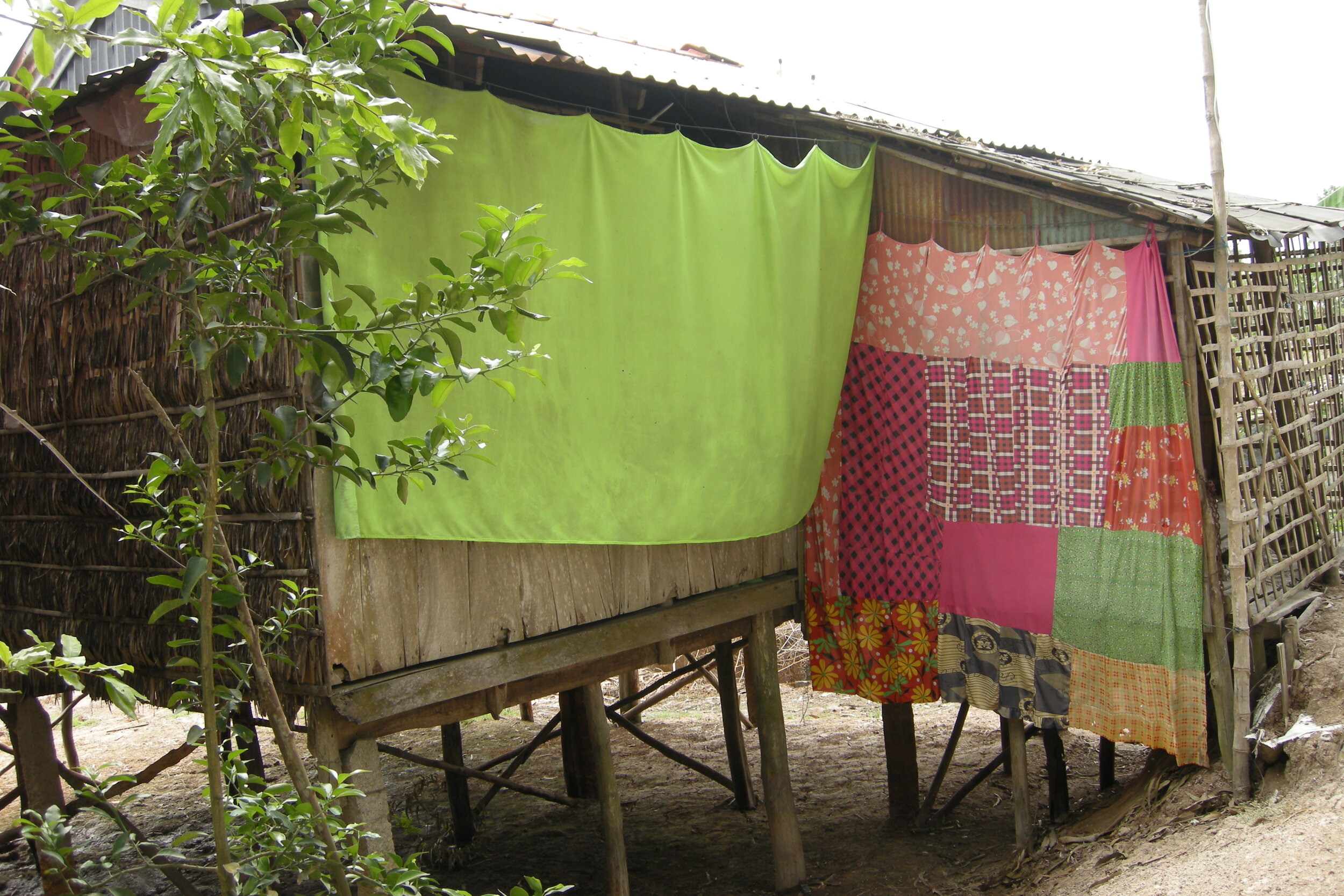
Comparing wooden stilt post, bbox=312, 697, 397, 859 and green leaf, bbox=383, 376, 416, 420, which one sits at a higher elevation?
green leaf, bbox=383, 376, 416, 420

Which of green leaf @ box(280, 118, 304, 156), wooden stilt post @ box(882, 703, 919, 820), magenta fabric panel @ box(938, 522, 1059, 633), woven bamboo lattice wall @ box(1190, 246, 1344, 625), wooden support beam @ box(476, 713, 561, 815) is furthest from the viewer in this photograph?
wooden support beam @ box(476, 713, 561, 815)

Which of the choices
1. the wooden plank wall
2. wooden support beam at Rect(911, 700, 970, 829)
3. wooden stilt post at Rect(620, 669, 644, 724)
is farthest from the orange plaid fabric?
wooden stilt post at Rect(620, 669, 644, 724)

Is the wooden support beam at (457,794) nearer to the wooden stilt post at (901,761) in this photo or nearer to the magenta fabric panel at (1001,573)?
the wooden stilt post at (901,761)

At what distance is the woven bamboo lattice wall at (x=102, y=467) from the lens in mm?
3812

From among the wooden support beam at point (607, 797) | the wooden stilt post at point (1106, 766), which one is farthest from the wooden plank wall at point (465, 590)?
the wooden stilt post at point (1106, 766)

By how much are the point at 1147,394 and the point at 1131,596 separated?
1.07 metres

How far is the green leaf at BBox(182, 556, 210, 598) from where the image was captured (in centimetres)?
208

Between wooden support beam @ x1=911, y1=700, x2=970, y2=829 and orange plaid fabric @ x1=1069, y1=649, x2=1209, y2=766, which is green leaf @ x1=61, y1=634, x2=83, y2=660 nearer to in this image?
orange plaid fabric @ x1=1069, y1=649, x2=1209, y2=766

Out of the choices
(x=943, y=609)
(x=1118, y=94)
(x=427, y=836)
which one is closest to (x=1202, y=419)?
(x=943, y=609)

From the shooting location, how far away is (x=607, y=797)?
572 cm

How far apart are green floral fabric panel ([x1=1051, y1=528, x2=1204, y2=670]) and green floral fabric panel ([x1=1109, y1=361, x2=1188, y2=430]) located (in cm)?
60

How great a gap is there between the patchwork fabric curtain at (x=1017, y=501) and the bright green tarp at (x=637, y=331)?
0.44 metres

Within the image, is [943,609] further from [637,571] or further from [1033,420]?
[637,571]

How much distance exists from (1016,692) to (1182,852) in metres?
1.22
